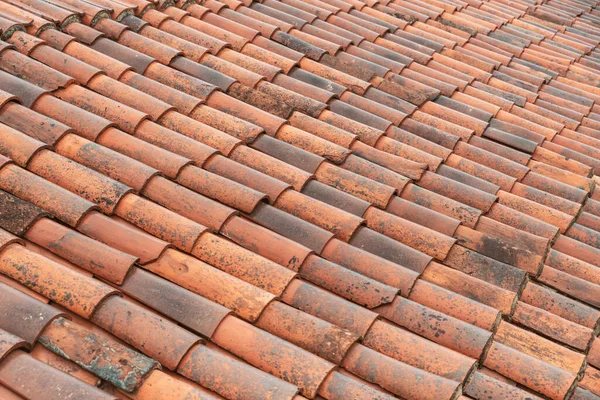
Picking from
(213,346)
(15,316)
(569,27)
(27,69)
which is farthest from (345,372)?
(569,27)

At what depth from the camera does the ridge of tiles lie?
2.71 m

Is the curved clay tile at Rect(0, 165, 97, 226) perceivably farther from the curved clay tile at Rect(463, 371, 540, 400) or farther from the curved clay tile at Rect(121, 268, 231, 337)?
the curved clay tile at Rect(463, 371, 540, 400)

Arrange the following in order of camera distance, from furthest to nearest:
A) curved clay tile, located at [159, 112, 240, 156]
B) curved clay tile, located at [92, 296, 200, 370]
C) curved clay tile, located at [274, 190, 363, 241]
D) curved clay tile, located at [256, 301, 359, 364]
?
curved clay tile, located at [159, 112, 240, 156] < curved clay tile, located at [274, 190, 363, 241] < curved clay tile, located at [256, 301, 359, 364] < curved clay tile, located at [92, 296, 200, 370]

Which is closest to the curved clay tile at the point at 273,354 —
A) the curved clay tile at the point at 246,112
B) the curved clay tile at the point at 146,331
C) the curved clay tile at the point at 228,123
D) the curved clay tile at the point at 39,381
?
the curved clay tile at the point at 146,331

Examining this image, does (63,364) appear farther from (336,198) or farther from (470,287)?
(470,287)

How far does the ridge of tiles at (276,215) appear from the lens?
271 centimetres

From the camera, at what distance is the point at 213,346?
2.81 metres

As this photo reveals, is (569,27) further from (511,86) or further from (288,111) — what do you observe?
(288,111)

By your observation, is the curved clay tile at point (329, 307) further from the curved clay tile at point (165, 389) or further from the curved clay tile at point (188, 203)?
the curved clay tile at point (165, 389)

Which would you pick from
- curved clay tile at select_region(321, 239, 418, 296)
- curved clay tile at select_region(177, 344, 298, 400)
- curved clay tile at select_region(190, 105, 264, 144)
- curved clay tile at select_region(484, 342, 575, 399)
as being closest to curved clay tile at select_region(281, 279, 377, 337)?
curved clay tile at select_region(321, 239, 418, 296)

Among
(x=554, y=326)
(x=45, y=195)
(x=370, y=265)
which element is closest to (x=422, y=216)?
(x=370, y=265)

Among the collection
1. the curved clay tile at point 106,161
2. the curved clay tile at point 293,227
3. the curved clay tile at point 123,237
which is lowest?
the curved clay tile at point 123,237

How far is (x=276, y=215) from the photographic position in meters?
3.50

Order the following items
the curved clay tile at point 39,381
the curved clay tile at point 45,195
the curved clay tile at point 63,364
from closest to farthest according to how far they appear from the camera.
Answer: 1. the curved clay tile at point 39,381
2. the curved clay tile at point 63,364
3. the curved clay tile at point 45,195
